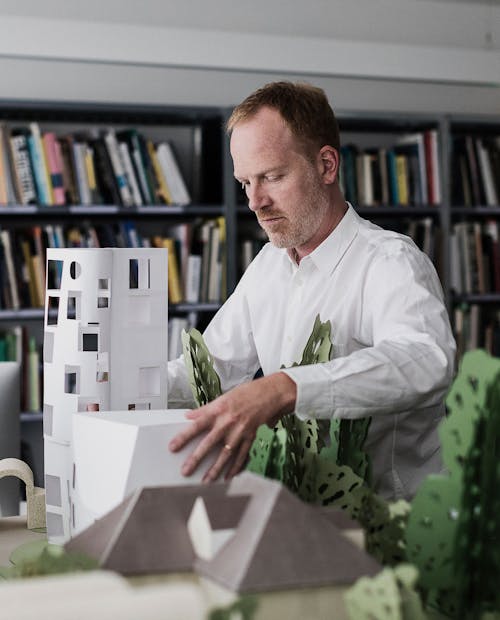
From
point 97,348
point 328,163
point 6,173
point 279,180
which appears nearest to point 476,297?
point 6,173

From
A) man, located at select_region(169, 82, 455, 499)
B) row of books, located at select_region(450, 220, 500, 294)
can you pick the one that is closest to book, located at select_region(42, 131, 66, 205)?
row of books, located at select_region(450, 220, 500, 294)

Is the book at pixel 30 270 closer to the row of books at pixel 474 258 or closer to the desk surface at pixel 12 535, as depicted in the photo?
the row of books at pixel 474 258

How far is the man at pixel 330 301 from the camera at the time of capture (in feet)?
3.76

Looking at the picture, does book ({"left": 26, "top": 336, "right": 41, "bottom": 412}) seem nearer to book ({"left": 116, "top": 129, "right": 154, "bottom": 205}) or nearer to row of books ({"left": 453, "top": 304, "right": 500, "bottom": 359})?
book ({"left": 116, "top": 129, "right": 154, "bottom": 205})

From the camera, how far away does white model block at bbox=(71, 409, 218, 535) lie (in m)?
0.76

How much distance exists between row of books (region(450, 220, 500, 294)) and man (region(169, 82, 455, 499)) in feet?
9.57

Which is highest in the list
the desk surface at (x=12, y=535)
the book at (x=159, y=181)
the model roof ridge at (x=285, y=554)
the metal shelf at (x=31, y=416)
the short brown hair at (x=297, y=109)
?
the book at (x=159, y=181)

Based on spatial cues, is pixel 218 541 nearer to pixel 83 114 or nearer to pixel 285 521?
pixel 285 521

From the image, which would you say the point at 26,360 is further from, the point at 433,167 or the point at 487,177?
the point at 487,177

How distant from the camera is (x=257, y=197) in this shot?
157 centimetres

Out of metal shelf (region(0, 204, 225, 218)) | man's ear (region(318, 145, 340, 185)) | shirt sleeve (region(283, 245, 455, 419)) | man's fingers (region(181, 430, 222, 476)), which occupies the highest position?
metal shelf (region(0, 204, 225, 218))

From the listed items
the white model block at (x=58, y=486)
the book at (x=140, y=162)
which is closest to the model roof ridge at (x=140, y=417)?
the white model block at (x=58, y=486)

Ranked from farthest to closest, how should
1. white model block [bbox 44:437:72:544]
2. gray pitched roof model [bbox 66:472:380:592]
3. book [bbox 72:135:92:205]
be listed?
1. book [bbox 72:135:92:205]
2. white model block [bbox 44:437:72:544]
3. gray pitched roof model [bbox 66:472:380:592]

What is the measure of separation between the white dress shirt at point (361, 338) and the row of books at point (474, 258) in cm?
292
